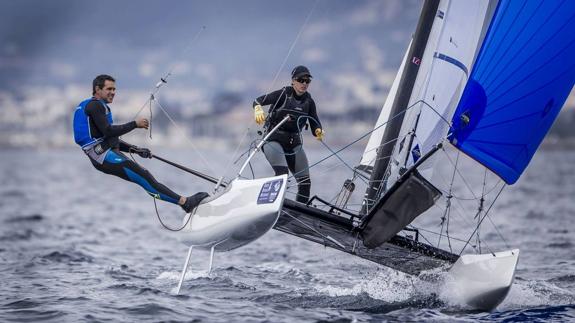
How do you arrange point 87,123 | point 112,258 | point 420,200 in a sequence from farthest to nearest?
1. point 112,258
2. point 87,123
3. point 420,200

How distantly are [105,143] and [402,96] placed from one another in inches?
111

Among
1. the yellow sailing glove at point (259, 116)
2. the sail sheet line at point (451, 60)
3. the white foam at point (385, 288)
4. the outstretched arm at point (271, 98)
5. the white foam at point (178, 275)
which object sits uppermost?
the sail sheet line at point (451, 60)

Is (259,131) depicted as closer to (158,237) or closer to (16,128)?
(158,237)

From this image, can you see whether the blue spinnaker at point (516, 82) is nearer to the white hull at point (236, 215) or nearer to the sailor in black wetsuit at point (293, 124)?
the sailor in black wetsuit at point (293, 124)

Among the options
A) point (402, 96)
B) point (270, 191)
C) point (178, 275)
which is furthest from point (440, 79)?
point (178, 275)

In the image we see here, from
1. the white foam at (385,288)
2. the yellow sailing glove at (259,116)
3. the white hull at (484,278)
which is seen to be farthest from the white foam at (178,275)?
the white hull at (484,278)

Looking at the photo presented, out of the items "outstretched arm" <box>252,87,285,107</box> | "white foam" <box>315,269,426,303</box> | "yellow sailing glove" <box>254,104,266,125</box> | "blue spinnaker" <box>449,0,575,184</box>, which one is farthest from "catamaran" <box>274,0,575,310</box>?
"outstretched arm" <box>252,87,285,107</box>

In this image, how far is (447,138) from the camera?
23.3 feet

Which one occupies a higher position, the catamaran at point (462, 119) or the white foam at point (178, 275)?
the catamaran at point (462, 119)

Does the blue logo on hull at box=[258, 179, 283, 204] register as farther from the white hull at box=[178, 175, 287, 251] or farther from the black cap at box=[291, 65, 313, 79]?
the black cap at box=[291, 65, 313, 79]

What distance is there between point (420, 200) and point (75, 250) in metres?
6.48

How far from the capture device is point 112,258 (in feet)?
34.6

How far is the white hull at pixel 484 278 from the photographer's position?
21.8 feet

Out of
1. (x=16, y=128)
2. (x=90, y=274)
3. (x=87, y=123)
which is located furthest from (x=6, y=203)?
(x=16, y=128)
